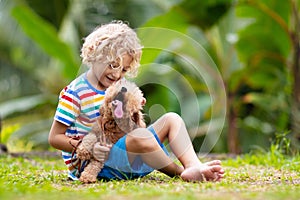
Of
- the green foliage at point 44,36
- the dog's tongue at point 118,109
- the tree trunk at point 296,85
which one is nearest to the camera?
the dog's tongue at point 118,109

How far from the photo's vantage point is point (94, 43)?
9.89 feet

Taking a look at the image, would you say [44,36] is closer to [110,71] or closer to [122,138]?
[110,71]

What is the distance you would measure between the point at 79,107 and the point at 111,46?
15.1 inches

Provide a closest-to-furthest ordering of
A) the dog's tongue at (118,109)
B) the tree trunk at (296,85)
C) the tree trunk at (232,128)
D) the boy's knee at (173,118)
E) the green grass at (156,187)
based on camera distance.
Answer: the green grass at (156,187) < the dog's tongue at (118,109) < the boy's knee at (173,118) < the tree trunk at (296,85) < the tree trunk at (232,128)

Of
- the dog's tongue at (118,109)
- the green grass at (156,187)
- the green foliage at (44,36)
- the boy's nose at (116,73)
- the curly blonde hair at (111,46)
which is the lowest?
the green grass at (156,187)

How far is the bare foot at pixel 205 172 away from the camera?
2.84 metres

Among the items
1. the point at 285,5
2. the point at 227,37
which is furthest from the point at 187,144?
the point at 227,37

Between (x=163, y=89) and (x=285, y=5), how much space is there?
283cm

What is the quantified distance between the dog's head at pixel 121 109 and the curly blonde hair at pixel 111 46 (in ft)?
0.63

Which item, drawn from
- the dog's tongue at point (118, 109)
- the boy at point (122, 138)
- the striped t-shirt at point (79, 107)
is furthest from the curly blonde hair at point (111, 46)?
the dog's tongue at point (118, 109)

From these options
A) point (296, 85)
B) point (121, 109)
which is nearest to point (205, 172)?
point (121, 109)

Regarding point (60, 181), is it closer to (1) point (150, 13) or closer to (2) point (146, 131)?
(2) point (146, 131)

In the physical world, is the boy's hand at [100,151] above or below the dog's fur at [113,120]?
below

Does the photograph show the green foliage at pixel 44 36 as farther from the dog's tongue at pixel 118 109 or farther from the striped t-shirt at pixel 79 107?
the dog's tongue at pixel 118 109
